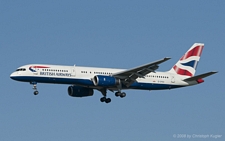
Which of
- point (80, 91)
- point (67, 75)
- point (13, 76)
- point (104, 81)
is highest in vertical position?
point (13, 76)

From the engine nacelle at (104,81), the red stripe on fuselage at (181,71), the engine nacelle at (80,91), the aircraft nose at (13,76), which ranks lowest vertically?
the engine nacelle at (80,91)

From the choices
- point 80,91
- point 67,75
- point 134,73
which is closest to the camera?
point 67,75

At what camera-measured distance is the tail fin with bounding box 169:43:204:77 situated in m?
80.9

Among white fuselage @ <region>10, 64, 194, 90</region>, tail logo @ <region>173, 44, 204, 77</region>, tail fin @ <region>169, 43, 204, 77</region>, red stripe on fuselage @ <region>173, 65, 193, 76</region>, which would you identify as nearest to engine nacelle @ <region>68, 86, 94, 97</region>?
white fuselage @ <region>10, 64, 194, 90</region>

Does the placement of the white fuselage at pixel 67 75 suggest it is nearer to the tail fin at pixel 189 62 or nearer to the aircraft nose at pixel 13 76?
the aircraft nose at pixel 13 76

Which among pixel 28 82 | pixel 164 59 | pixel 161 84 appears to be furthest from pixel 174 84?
pixel 28 82

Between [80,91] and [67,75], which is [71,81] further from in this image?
[80,91]

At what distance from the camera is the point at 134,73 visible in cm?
7375

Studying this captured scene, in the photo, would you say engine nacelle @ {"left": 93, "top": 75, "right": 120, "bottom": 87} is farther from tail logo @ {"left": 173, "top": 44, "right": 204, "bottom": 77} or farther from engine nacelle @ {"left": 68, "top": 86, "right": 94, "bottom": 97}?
tail logo @ {"left": 173, "top": 44, "right": 204, "bottom": 77}

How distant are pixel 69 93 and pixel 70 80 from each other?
696 centimetres

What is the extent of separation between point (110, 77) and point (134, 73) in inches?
118

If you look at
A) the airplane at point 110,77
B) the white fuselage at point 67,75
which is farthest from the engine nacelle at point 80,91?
the white fuselage at point 67,75

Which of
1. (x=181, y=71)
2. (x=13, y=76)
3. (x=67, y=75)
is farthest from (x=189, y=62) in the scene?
(x=13, y=76)

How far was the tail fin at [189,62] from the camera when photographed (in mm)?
80875
